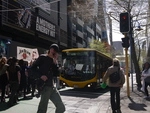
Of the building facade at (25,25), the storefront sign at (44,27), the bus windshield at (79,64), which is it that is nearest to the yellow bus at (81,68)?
the bus windshield at (79,64)

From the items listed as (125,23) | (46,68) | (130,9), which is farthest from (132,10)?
(46,68)

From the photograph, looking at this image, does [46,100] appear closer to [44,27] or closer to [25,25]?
[25,25]

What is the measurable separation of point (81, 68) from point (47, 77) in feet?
39.4

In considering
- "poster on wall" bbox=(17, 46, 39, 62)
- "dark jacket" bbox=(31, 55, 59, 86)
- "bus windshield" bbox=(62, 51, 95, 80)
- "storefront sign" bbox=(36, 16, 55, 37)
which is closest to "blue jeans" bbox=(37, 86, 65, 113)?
"dark jacket" bbox=(31, 55, 59, 86)

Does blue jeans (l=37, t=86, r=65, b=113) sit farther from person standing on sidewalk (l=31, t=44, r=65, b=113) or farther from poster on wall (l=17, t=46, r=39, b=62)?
poster on wall (l=17, t=46, r=39, b=62)

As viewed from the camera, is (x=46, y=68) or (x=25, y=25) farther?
(x=25, y=25)

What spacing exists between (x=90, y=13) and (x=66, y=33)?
23361 millimetres

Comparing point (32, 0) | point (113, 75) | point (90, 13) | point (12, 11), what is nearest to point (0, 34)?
point (12, 11)

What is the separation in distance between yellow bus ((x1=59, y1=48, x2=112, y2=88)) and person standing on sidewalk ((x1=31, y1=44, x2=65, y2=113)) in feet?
37.8

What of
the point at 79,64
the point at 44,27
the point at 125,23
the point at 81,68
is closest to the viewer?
the point at 125,23

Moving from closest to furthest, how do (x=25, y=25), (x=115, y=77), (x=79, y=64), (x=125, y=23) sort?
1. (x=115, y=77)
2. (x=125, y=23)
3. (x=79, y=64)
4. (x=25, y=25)

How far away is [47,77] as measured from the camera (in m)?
5.24

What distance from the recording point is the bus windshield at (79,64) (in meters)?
17.1

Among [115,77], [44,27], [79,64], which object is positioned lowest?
[115,77]
